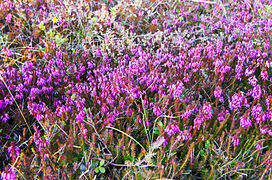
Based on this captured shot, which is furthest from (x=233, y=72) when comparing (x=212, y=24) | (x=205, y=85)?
(x=212, y=24)

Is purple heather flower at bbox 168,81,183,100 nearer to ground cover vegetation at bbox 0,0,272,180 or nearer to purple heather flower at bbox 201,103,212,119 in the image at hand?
ground cover vegetation at bbox 0,0,272,180

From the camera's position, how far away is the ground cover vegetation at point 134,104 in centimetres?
201

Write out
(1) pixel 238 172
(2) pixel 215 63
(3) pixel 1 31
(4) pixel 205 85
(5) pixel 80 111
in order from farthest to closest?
(3) pixel 1 31
(2) pixel 215 63
(4) pixel 205 85
(5) pixel 80 111
(1) pixel 238 172

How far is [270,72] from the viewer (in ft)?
9.98

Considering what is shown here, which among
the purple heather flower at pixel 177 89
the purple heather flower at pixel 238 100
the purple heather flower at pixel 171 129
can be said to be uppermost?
the purple heather flower at pixel 177 89

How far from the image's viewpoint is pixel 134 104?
2.64m

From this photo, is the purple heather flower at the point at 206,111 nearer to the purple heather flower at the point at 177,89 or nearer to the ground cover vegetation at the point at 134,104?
the ground cover vegetation at the point at 134,104

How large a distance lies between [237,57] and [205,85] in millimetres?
911

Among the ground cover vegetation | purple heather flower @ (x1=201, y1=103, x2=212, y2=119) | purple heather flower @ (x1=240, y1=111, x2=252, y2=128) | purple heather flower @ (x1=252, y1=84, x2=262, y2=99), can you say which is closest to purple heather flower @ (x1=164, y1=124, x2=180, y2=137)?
the ground cover vegetation

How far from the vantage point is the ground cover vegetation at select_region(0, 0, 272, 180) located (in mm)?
2008

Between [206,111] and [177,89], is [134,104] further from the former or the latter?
[206,111]

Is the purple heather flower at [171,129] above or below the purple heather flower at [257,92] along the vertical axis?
below

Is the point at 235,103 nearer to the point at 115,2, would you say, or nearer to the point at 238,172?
the point at 238,172

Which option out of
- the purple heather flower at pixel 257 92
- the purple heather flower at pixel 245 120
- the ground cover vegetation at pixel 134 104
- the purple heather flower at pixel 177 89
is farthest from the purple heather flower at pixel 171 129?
the purple heather flower at pixel 257 92
